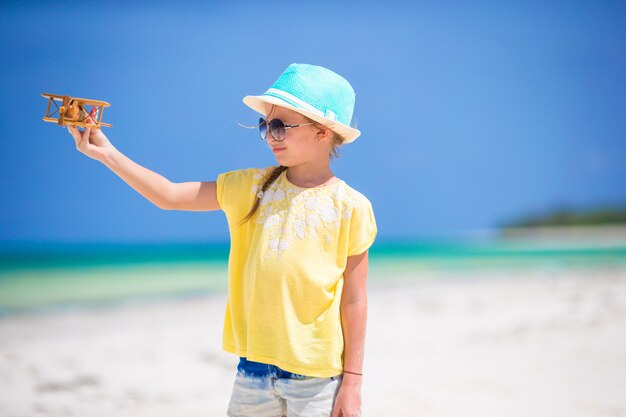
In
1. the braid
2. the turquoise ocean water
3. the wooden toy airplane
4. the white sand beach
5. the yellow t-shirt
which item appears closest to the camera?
the wooden toy airplane

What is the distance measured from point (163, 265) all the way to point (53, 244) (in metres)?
3.85

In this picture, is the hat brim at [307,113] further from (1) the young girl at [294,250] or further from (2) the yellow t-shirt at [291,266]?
(2) the yellow t-shirt at [291,266]

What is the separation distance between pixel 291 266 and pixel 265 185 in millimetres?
246

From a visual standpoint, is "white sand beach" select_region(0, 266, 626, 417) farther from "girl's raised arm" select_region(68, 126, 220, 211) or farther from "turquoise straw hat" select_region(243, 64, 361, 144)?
"turquoise straw hat" select_region(243, 64, 361, 144)

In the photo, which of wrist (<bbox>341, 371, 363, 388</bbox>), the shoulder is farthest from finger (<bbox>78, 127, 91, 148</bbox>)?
wrist (<bbox>341, 371, 363, 388</bbox>)

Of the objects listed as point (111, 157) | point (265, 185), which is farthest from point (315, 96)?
point (111, 157)

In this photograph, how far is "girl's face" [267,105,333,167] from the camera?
67.1 inches

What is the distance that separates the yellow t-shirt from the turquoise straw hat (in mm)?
174

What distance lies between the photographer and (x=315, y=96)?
1.67 m

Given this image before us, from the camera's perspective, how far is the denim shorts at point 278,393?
1.64 meters

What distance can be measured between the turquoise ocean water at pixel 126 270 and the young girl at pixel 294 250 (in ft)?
20.3

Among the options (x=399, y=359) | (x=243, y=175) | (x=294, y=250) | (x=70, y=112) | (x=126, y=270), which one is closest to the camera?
(x=70, y=112)

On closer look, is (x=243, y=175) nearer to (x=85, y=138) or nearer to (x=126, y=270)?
(x=85, y=138)

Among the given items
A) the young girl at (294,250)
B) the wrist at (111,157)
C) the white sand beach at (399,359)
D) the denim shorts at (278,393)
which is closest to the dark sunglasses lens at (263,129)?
the young girl at (294,250)
